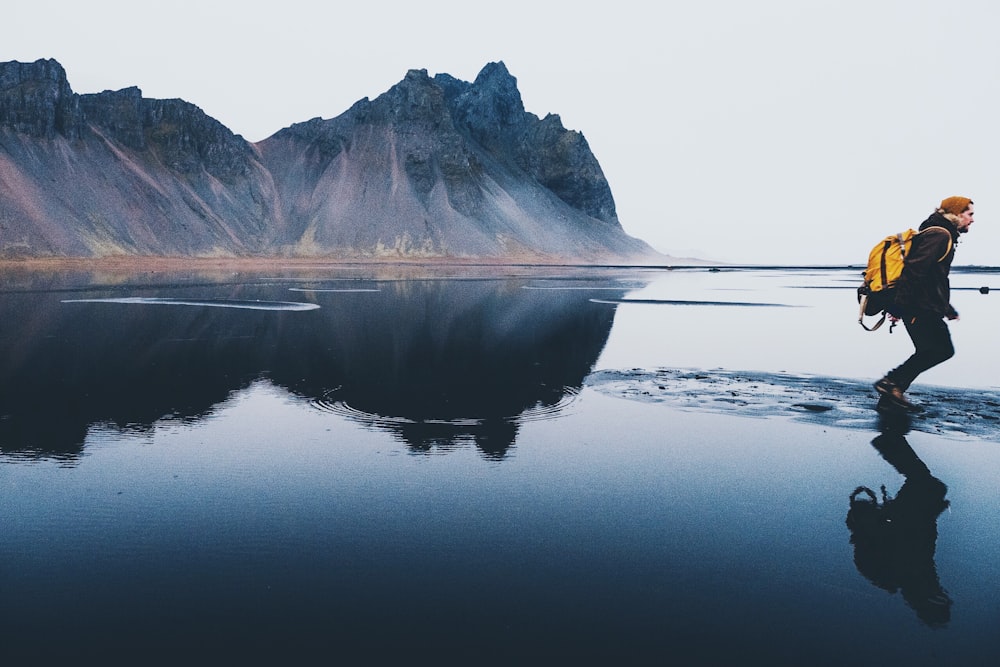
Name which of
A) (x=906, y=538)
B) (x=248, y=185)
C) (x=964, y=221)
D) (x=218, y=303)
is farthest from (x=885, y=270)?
(x=248, y=185)

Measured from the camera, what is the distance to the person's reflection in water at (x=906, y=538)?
4.93 meters

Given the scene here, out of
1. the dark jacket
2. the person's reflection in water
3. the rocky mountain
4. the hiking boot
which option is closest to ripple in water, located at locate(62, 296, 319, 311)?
the hiking boot

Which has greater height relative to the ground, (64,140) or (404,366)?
(64,140)

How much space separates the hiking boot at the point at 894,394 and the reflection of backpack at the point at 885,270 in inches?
43.5

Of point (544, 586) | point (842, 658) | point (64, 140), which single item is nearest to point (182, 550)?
point (544, 586)

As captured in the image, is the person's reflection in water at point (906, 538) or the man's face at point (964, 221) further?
the man's face at point (964, 221)

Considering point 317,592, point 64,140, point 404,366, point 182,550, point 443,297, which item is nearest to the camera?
point 317,592

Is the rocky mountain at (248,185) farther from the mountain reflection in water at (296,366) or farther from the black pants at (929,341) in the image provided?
the black pants at (929,341)

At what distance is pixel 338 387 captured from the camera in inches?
492

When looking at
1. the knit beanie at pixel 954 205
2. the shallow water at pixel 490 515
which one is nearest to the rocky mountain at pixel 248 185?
the shallow water at pixel 490 515

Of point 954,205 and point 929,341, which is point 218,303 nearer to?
point 929,341

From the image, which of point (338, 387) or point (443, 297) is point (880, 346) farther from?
point (443, 297)

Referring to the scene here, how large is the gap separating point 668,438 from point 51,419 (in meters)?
7.56

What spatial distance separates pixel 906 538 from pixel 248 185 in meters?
173
